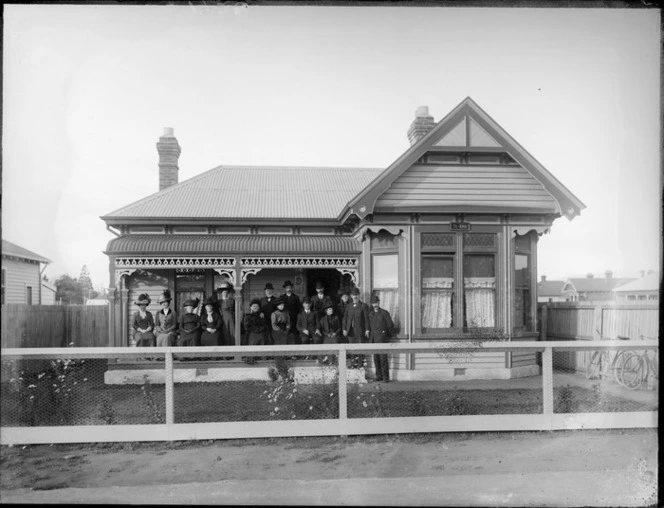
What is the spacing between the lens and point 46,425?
22.7 ft

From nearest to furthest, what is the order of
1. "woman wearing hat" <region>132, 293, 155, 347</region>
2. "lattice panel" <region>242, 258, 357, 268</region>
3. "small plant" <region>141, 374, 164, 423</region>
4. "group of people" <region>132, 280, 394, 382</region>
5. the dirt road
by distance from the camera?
the dirt road < "small plant" <region>141, 374, 164, 423</region> < "group of people" <region>132, 280, 394, 382</region> < "woman wearing hat" <region>132, 293, 155, 347</region> < "lattice panel" <region>242, 258, 357, 268</region>

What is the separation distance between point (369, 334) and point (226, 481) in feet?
20.2

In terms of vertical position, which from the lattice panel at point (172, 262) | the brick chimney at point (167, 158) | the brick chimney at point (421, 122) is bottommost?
the lattice panel at point (172, 262)

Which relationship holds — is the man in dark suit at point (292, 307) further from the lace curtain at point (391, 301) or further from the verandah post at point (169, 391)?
the verandah post at point (169, 391)

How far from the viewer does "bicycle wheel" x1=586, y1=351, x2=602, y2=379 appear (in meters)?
9.52

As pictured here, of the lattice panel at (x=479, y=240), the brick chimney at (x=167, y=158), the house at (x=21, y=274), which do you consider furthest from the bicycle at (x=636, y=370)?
the house at (x=21, y=274)

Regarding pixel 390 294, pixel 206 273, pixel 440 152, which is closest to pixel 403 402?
pixel 390 294

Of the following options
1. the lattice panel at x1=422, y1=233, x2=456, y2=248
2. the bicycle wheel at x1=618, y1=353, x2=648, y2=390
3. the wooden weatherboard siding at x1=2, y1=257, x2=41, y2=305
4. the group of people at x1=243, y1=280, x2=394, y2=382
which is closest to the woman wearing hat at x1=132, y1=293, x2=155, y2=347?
the group of people at x1=243, y1=280, x2=394, y2=382

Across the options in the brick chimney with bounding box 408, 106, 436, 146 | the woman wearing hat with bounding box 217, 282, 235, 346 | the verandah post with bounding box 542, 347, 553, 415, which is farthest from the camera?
the brick chimney with bounding box 408, 106, 436, 146

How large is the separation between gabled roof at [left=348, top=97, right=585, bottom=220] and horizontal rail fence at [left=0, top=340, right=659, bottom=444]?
11.6ft

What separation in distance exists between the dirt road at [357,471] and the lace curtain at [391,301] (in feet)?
16.3

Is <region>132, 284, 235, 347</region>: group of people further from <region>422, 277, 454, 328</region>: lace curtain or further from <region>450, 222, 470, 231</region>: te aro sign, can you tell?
<region>450, 222, 470, 231</region>: te aro sign

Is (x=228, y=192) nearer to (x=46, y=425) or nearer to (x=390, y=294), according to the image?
(x=390, y=294)

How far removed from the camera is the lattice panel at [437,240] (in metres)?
11.8
